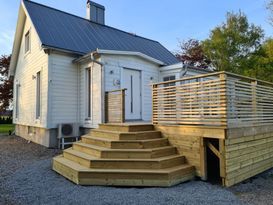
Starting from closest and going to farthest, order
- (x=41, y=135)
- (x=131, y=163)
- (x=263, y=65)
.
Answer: (x=131, y=163)
(x=41, y=135)
(x=263, y=65)

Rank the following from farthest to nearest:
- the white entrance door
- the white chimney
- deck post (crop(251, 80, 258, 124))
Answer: the white chimney → the white entrance door → deck post (crop(251, 80, 258, 124))

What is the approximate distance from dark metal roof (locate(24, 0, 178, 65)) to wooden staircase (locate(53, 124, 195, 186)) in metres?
5.03

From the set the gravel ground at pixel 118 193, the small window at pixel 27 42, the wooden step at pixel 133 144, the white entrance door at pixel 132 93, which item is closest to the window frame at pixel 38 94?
the small window at pixel 27 42

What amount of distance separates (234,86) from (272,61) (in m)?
10.7

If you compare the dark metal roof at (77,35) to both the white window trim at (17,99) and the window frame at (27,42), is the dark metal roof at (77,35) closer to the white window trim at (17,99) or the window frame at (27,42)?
the window frame at (27,42)

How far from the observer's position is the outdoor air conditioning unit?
29.2ft

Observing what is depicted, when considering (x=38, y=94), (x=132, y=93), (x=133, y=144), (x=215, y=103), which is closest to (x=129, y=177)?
(x=133, y=144)

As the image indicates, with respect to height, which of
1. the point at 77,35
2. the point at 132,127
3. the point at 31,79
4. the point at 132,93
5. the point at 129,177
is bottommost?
the point at 129,177

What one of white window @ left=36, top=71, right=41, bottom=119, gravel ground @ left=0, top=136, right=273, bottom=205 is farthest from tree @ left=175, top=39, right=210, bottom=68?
gravel ground @ left=0, top=136, right=273, bottom=205

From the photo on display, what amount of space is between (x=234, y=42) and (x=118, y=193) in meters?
15.5

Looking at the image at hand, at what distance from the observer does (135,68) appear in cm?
937

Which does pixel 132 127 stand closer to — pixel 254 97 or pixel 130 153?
pixel 130 153

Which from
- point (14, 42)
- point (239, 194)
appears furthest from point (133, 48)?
point (239, 194)

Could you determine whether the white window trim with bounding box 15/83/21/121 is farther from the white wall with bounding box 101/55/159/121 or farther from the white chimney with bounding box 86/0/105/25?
the white wall with bounding box 101/55/159/121
